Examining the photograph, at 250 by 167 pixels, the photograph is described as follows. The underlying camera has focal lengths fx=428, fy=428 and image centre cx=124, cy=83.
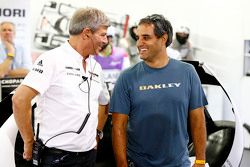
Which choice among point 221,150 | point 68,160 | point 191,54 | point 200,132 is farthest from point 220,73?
point 68,160

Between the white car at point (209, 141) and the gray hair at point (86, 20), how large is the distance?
62 cm

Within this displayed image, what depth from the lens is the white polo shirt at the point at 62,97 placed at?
79.4 inches

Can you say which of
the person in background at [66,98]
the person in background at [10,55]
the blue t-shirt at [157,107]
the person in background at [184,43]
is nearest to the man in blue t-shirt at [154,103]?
the blue t-shirt at [157,107]

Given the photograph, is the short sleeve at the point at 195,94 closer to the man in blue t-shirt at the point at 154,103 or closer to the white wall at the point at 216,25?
the man in blue t-shirt at the point at 154,103

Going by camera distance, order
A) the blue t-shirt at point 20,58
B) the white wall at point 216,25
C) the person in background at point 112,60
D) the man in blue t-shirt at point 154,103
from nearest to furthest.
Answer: the man in blue t-shirt at point 154,103, the blue t-shirt at point 20,58, the white wall at point 216,25, the person in background at point 112,60

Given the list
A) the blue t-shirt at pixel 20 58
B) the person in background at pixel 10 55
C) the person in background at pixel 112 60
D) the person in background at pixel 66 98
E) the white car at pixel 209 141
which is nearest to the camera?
the person in background at pixel 66 98

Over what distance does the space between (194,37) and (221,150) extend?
13.4ft

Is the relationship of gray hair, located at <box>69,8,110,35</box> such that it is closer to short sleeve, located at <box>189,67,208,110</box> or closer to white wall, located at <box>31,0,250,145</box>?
short sleeve, located at <box>189,67,208,110</box>

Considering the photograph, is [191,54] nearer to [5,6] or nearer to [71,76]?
[5,6]

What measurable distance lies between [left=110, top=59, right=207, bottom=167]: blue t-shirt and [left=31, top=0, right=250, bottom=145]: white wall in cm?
459

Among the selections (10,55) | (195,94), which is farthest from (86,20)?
(10,55)

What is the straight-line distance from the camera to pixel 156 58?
94.8 inches

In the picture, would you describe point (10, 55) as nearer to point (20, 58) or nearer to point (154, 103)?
point (20, 58)

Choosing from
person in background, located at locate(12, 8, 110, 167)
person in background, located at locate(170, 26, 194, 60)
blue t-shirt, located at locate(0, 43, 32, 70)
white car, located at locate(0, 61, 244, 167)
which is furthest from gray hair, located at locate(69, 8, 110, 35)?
person in background, located at locate(170, 26, 194, 60)
